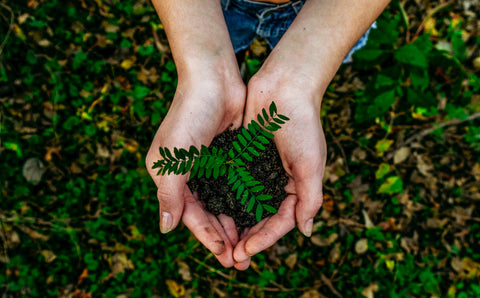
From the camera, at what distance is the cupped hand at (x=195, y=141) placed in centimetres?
230

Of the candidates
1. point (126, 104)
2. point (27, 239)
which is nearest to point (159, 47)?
point (126, 104)

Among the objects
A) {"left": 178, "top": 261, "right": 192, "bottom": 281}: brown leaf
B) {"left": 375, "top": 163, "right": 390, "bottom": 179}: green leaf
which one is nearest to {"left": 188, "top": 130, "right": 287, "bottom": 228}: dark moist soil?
{"left": 178, "top": 261, "right": 192, "bottom": 281}: brown leaf

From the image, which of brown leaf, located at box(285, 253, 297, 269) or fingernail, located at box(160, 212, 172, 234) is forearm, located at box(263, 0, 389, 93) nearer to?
fingernail, located at box(160, 212, 172, 234)

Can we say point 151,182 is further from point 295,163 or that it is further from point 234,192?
point 295,163

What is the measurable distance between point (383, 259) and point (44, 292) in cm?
365

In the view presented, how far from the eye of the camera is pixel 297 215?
2.46m

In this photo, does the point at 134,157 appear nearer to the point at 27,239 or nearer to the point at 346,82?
the point at 27,239

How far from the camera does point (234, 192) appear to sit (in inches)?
97.1

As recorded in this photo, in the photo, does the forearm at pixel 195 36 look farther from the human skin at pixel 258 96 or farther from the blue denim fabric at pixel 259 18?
the blue denim fabric at pixel 259 18

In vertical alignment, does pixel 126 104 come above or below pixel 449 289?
above

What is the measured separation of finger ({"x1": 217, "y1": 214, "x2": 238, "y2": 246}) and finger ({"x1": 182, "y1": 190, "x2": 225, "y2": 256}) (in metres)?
0.13

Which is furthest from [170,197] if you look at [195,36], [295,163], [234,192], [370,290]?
[370,290]

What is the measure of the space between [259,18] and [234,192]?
163cm

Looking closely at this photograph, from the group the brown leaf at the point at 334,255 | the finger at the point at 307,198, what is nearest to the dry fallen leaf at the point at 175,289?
the brown leaf at the point at 334,255
